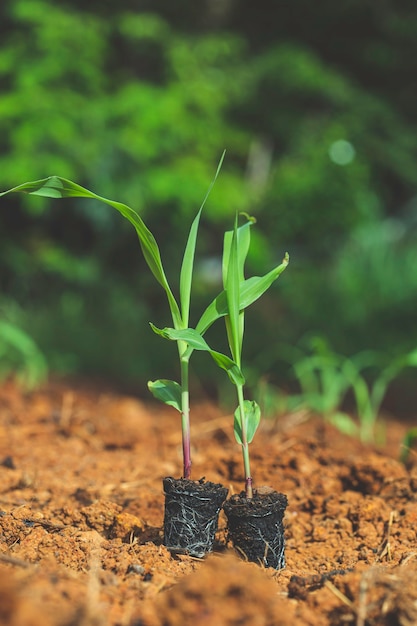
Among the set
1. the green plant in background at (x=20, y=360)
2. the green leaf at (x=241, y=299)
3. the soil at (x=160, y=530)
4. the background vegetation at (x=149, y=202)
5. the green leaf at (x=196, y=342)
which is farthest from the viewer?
the background vegetation at (x=149, y=202)

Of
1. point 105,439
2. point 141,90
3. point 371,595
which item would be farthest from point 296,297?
point 371,595

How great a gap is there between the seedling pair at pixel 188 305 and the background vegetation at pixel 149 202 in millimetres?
2487

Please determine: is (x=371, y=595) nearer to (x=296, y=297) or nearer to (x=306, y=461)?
(x=306, y=461)

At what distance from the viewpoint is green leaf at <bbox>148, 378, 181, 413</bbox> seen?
4.89 ft

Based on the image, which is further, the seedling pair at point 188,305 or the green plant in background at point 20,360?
the green plant in background at point 20,360

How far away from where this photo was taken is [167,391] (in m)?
1.50

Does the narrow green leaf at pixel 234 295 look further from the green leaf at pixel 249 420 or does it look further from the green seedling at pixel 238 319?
the green leaf at pixel 249 420

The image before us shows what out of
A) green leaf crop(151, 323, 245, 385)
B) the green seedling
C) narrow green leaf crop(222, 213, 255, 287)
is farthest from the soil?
narrow green leaf crop(222, 213, 255, 287)

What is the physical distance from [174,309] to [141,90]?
431 cm

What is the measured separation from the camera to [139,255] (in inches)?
239

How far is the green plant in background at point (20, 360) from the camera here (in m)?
3.13

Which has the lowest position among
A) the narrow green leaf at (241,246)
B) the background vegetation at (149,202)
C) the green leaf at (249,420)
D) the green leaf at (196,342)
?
the green leaf at (249,420)

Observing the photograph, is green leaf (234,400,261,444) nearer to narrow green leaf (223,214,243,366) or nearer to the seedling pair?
the seedling pair

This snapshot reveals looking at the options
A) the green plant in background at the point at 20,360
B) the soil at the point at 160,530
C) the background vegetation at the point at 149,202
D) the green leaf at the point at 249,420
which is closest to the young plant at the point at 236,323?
the green leaf at the point at 249,420
